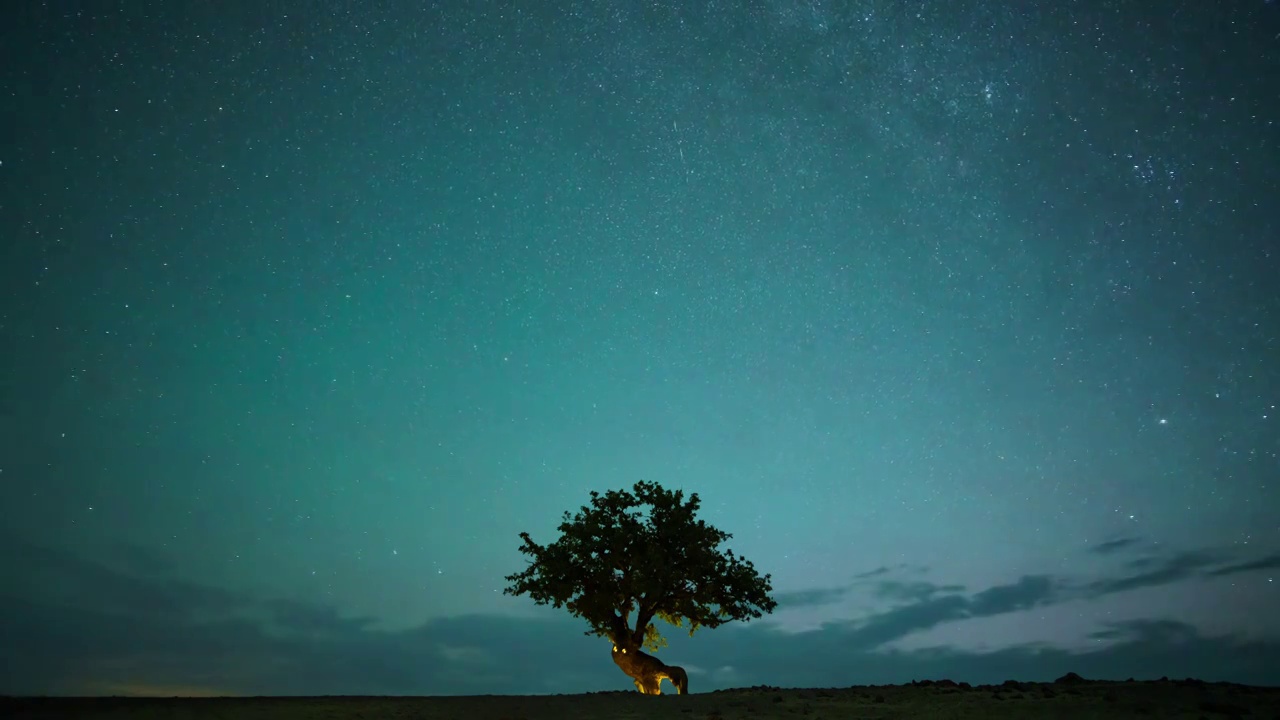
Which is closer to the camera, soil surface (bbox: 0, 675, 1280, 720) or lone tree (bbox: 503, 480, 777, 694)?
soil surface (bbox: 0, 675, 1280, 720)

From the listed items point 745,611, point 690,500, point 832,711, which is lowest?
point 832,711

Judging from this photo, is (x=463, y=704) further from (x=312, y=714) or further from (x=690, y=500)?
(x=690, y=500)

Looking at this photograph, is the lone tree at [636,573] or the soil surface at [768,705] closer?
the soil surface at [768,705]

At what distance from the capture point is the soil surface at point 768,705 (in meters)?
17.2

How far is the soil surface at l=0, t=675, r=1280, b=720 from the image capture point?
677 inches

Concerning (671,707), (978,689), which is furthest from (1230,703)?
(671,707)

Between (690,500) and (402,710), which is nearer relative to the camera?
(402,710)

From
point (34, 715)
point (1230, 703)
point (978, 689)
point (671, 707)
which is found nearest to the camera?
point (34, 715)

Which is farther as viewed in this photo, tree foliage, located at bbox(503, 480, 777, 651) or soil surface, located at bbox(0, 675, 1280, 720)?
tree foliage, located at bbox(503, 480, 777, 651)

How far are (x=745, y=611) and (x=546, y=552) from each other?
890 cm

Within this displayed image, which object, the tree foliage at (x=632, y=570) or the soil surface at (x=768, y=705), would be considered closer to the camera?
the soil surface at (x=768, y=705)

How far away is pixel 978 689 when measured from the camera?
2256 cm

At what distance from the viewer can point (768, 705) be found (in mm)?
20297

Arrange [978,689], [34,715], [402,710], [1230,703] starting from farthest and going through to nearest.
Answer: [978,689] → [402,710] → [1230,703] → [34,715]
